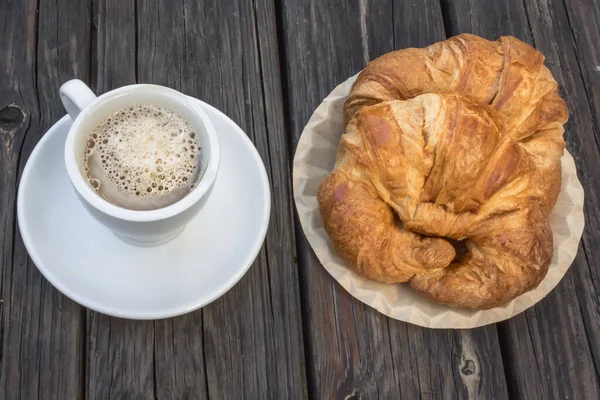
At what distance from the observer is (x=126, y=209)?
2.83 ft

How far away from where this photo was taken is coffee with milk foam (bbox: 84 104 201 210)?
0.89 metres

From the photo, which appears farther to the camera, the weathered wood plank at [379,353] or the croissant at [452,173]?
the weathered wood plank at [379,353]

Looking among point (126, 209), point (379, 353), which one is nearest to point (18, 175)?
point (126, 209)

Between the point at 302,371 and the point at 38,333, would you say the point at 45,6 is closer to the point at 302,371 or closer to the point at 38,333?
the point at 38,333

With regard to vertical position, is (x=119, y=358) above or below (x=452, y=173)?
below

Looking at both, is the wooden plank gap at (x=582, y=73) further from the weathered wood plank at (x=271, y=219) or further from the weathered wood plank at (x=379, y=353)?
the weathered wood plank at (x=271, y=219)

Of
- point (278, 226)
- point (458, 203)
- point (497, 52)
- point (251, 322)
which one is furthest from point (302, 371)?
point (497, 52)

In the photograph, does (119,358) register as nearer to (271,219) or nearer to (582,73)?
(271,219)

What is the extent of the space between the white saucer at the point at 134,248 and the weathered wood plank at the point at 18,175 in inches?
6.4

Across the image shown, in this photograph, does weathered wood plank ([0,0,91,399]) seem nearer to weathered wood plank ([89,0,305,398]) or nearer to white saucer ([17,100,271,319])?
weathered wood plank ([89,0,305,398])

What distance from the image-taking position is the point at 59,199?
102 centimetres

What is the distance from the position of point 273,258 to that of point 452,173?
1.18ft

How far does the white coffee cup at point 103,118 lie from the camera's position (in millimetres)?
850

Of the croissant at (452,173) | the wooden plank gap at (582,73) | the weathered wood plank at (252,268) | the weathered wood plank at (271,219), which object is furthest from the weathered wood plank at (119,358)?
the wooden plank gap at (582,73)
